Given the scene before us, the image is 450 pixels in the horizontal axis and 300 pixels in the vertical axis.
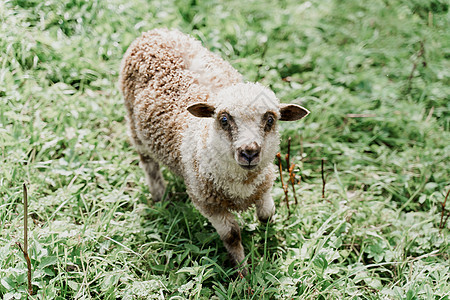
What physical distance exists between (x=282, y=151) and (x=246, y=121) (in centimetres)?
151

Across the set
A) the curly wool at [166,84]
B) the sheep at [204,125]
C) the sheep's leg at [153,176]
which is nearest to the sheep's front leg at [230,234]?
the sheep at [204,125]

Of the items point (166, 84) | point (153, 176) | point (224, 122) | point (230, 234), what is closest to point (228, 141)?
point (224, 122)

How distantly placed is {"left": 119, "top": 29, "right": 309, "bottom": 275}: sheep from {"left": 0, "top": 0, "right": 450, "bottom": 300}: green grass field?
32cm

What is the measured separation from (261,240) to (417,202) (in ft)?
4.95

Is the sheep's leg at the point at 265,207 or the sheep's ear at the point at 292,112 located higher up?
the sheep's ear at the point at 292,112

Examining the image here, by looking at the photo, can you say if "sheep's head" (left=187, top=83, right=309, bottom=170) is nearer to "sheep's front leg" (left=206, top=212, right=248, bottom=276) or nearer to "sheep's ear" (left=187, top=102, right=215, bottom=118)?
"sheep's ear" (left=187, top=102, right=215, bottom=118)

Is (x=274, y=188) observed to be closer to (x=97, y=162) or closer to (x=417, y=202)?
(x=417, y=202)

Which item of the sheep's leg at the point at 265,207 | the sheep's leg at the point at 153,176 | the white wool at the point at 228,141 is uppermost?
the white wool at the point at 228,141

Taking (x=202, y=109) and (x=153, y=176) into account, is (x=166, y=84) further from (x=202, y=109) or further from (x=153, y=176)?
(x=153, y=176)

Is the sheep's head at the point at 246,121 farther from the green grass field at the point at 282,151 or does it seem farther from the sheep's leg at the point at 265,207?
the green grass field at the point at 282,151

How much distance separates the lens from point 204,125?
293 cm

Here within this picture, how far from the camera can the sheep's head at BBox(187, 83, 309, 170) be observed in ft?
8.21

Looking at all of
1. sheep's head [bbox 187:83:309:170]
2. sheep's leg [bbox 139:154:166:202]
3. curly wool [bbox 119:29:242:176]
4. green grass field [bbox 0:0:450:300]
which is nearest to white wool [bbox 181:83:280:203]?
sheep's head [bbox 187:83:309:170]

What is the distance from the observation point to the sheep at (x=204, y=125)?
2.62m
